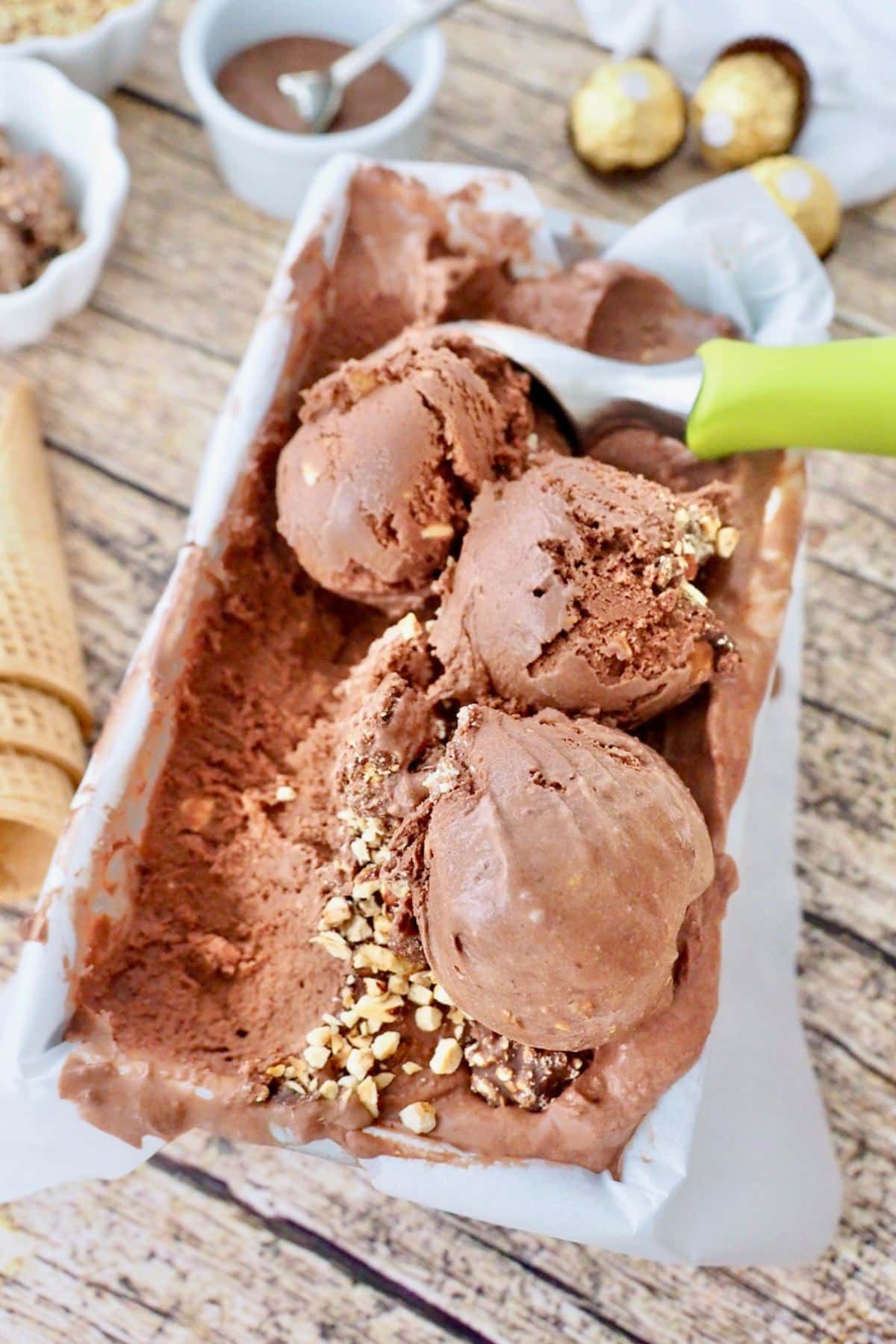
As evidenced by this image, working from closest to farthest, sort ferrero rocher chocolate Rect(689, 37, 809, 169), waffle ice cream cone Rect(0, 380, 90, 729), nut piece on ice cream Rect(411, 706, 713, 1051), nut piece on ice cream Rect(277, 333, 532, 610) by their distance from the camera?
nut piece on ice cream Rect(411, 706, 713, 1051), nut piece on ice cream Rect(277, 333, 532, 610), waffle ice cream cone Rect(0, 380, 90, 729), ferrero rocher chocolate Rect(689, 37, 809, 169)

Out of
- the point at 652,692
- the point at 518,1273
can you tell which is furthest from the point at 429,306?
the point at 518,1273

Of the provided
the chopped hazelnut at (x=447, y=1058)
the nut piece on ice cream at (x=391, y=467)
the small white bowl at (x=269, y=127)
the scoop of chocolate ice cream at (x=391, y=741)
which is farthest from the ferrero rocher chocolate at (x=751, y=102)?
the chopped hazelnut at (x=447, y=1058)

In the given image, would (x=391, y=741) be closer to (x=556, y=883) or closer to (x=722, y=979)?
(x=556, y=883)

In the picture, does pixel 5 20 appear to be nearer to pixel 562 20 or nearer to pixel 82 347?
pixel 82 347

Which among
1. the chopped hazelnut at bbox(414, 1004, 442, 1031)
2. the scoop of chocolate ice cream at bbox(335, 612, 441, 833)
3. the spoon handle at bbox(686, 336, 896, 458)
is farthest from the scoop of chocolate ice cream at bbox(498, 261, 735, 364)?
the chopped hazelnut at bbox(414, 1004, 442, 1031)

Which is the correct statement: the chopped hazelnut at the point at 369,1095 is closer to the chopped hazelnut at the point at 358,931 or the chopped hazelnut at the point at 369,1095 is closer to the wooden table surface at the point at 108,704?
the chopped hazelnut at the point at 358,931

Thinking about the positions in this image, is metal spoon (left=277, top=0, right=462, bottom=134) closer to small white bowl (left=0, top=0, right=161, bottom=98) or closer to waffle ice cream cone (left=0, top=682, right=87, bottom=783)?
small white bowl (left=0, top=0, right=161, bottom=98)

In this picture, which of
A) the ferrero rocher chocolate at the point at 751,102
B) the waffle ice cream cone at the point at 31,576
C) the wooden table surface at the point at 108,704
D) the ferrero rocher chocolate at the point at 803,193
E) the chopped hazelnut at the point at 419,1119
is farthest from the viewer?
the ferrero rocher chocolate at the point at 751,102
